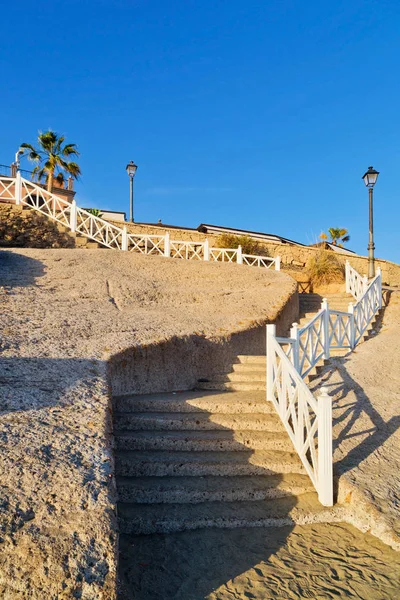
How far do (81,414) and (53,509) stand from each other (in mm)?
1128

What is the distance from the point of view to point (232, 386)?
6.38 metres

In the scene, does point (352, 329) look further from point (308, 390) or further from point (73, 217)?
point (73, 217)

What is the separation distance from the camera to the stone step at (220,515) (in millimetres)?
3617

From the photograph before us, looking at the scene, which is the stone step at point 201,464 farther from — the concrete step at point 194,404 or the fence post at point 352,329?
the fence post at point 352,329

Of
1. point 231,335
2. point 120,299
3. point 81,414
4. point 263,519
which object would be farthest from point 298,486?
point 120,299

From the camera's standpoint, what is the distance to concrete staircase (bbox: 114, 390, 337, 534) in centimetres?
378

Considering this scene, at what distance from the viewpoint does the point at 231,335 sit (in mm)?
7156

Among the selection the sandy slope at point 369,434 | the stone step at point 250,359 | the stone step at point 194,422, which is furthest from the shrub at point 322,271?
the stone step at point 194,422

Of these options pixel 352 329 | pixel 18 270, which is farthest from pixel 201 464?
pixel 18 270

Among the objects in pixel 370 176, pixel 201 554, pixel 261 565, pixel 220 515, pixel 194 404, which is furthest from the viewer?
pixel 370 176

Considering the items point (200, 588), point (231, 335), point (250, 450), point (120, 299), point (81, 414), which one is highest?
point (120, 299)

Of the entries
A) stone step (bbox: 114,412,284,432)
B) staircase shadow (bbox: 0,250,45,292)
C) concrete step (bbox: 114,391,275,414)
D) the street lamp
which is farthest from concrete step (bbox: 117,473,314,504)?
the street lamp

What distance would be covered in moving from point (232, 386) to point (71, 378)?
274 cm

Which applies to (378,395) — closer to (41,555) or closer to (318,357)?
(318,357)
